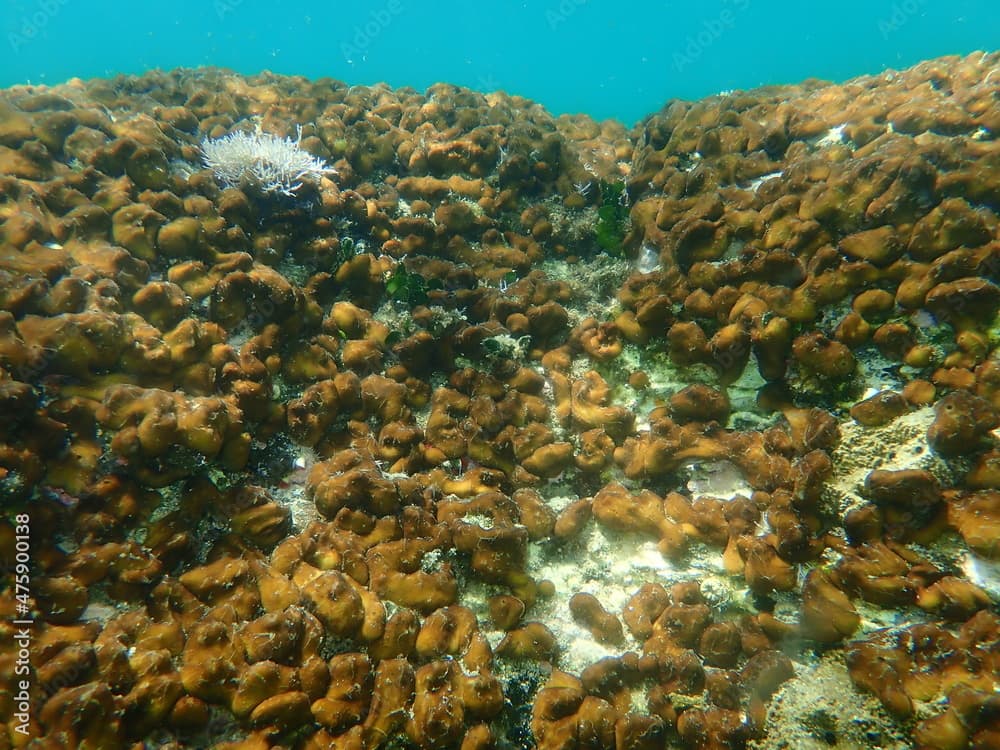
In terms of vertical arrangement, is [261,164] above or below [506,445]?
above

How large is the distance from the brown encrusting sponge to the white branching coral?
0.05 metres

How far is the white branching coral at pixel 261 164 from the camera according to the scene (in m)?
4.62

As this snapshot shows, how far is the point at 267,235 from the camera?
4.54 meters

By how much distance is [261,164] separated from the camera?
15.3 ft

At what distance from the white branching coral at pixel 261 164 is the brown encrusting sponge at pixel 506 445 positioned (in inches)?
1.8

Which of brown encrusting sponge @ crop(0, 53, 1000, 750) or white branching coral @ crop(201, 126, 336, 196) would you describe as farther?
white branching coral @ crop(201, 126, 336, 196)

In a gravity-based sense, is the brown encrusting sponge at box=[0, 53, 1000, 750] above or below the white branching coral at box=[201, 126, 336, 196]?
below

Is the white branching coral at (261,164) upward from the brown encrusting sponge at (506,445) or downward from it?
upward

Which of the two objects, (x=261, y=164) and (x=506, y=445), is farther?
(x=261, y=164)

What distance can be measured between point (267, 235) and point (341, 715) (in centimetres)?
389

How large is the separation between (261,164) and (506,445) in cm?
356

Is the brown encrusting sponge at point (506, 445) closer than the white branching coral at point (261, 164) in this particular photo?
Yes

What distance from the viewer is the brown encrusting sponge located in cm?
246

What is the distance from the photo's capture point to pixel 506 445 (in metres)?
3.71
